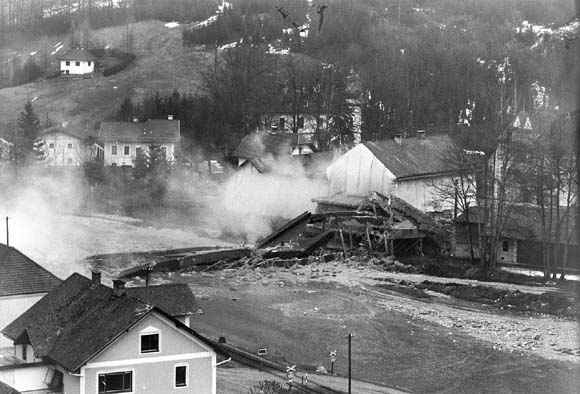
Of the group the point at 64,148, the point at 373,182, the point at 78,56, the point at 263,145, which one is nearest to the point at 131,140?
the point at 64,148

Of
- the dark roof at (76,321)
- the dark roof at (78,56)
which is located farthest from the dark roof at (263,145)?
the dark roof at (76,321)

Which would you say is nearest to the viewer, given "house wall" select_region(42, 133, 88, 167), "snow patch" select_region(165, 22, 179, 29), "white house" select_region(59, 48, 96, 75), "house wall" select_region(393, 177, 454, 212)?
"house wall" select_region(393, 177, 454, 212)

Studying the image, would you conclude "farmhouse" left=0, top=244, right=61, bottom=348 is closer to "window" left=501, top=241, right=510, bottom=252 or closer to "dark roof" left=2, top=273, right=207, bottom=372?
"dark roof" left=2, top=273, right=207, bottom=372

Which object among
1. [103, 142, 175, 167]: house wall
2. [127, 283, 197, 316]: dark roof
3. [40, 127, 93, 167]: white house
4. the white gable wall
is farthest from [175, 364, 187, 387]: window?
[40, 127, 93, 167]: white house

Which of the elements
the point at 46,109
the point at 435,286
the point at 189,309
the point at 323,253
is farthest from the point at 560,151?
the point at 46,109

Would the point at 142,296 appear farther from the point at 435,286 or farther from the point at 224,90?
the point at 224,90

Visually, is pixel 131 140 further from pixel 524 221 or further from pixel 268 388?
pixel 268 388

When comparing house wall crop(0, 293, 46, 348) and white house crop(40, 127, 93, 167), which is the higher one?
white house crop(40, 127, 93, 167)
